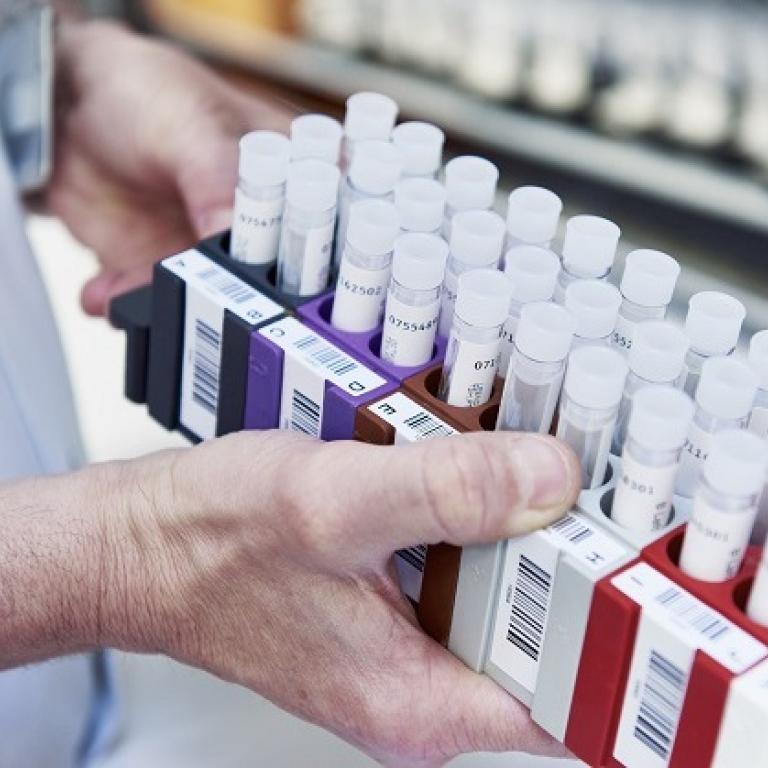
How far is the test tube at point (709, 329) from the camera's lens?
0.79m

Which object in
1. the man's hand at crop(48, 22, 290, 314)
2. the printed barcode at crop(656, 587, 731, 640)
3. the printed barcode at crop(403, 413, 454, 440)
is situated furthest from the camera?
the man's hand at crop(48, 22, 290, 314)

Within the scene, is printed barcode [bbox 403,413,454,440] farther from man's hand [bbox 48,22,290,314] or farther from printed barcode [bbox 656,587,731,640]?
man's hand [bbox 48,22,290,314]

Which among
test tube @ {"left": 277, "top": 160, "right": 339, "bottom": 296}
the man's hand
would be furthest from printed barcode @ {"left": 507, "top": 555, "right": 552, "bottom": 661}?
the man's hand

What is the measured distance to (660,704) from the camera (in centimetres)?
70

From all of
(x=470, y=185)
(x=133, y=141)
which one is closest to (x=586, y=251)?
(x=470, y=185)

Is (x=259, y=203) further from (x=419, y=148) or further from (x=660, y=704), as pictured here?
(x=660, y=704)

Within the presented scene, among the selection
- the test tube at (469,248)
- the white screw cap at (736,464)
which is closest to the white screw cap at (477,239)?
the test tube at (469,248)

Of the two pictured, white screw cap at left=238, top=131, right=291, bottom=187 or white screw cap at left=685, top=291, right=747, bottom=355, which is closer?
white screw cap at left=685, top=291, right=747, bottom=355

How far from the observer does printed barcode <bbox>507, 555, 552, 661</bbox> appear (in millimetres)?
729

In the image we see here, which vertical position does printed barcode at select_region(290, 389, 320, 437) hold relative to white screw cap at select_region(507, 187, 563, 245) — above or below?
below

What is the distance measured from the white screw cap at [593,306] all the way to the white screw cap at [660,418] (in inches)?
2.8

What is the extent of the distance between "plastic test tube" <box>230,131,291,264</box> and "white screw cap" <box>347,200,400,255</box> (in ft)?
0.22

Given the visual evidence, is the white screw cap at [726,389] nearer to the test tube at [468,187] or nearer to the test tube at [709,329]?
the test tube at [709,329]

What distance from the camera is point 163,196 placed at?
135cm
